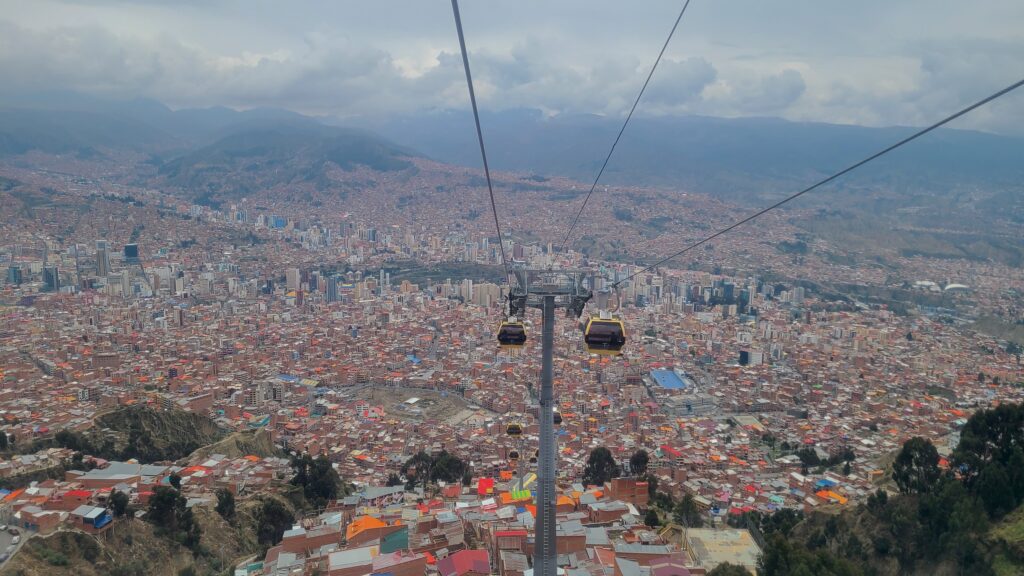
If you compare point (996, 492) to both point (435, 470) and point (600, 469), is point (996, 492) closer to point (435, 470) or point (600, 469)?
point (600, 469)

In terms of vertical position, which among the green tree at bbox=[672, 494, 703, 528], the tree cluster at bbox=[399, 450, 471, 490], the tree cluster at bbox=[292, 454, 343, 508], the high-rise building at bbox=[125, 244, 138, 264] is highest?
the high-rise building at bbox=[125, 244, 138, 264]

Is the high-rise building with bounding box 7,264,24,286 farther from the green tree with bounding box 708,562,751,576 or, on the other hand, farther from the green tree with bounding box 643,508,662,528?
the green tree with bounding box 708,562,751,576

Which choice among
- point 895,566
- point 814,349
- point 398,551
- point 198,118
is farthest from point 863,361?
point 198,118

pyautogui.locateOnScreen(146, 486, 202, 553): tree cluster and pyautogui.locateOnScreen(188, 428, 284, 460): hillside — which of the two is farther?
pyautogui.locateOnScreen(188, 428, 284, 460): hillside

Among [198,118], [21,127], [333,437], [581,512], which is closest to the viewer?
[581,512]

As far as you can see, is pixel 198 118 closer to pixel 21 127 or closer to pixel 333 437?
pixel 21 127

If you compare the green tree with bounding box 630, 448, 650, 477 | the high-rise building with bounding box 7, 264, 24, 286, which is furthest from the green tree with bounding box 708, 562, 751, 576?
the high-rise building with bounding box 7, 264, 24, 286
